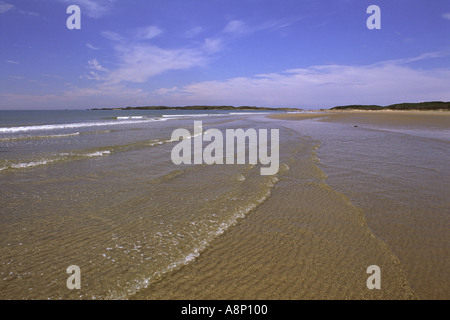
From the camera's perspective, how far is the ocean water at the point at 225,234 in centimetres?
262

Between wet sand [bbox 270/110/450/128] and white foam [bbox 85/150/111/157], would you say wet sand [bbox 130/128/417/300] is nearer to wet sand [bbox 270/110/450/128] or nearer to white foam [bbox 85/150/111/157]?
white foam [bbox 85/150/111/157]

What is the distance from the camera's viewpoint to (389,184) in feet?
19.7

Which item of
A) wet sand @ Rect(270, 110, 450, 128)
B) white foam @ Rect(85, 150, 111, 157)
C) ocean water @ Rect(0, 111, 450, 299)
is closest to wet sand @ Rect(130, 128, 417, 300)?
ocean water @ Rect(0, 111, 450, 299)

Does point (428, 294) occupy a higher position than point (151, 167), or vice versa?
point (151, 167)

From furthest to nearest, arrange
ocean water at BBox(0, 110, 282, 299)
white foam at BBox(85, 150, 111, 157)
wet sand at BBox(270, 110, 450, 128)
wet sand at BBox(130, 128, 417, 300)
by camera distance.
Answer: wet sand at BBox(270, 110, 450, 128) < white foam at BBox(85, 150, 111, 157) < ocean water at BBox(0, 110, 282, 299) < wet sand at BBox(130, 128, 417, 300)

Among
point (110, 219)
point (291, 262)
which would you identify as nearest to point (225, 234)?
point (291, 262)

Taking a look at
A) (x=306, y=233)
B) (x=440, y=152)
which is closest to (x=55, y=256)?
(x=306, y=233)

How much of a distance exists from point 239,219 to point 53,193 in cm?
442

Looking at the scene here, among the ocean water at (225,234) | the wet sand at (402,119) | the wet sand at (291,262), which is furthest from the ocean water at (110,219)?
the wet sand at (402,119)

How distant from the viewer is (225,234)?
3.73 meters

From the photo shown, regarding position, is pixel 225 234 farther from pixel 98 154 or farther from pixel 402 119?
pixel 402 119

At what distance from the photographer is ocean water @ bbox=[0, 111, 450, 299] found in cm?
262
